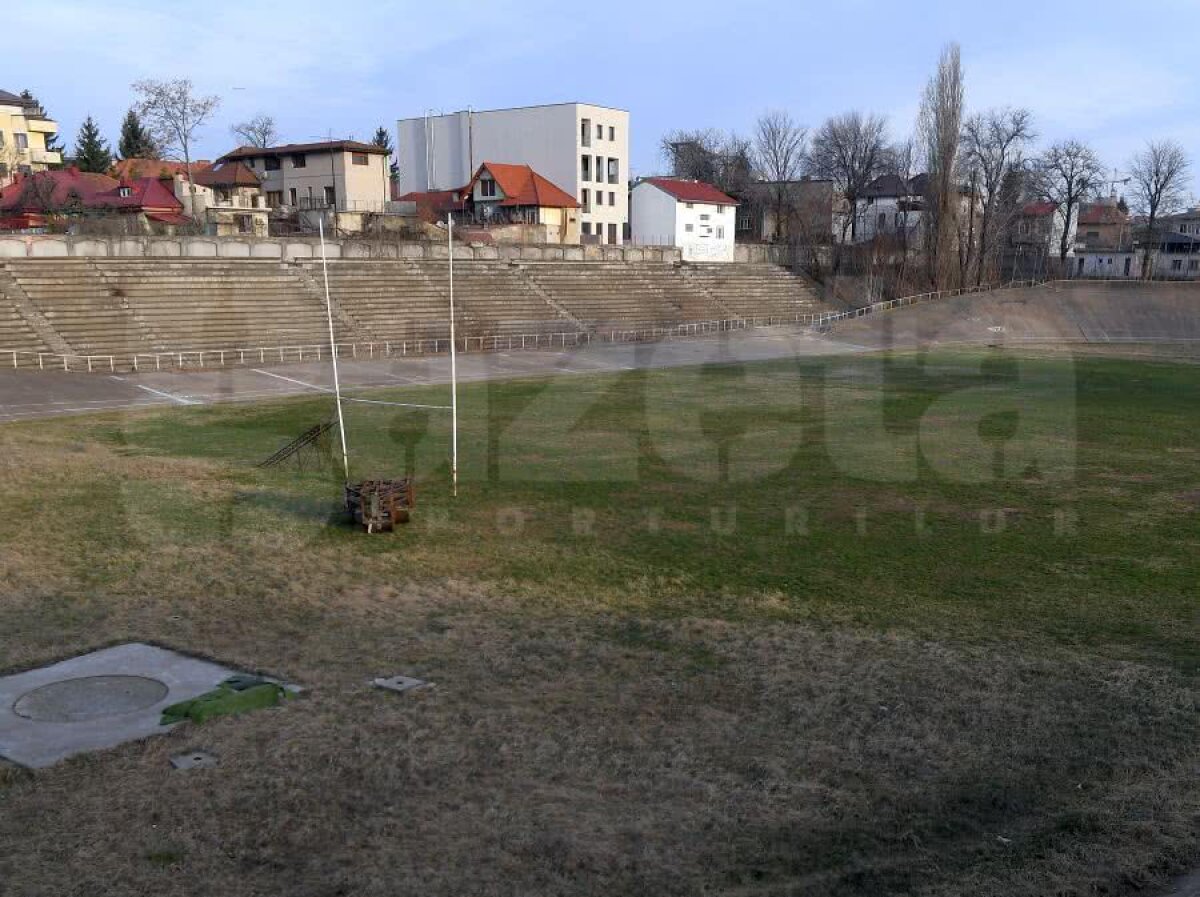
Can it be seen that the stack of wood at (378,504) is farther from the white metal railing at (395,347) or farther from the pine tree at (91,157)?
the pine tree at (91,157)

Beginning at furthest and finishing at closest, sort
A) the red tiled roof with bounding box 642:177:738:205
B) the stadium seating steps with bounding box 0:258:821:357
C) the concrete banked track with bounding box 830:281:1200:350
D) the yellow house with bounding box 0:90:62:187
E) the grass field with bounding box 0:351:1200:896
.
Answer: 1. the yellow house with bounding box 0:90:62:187
2. the red tiled roof with bounding box 642:177:738:205
3. the concrete banked track with bounding box 830:281:1200:350
4. the stadium seating steps with bounding box 0:258:821:357
5. the grass field with bounding box 0:351:1200:896

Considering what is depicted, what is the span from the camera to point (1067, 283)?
6331 cm

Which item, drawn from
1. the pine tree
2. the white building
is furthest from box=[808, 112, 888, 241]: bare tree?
the pine tree

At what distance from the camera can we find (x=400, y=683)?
954 cm

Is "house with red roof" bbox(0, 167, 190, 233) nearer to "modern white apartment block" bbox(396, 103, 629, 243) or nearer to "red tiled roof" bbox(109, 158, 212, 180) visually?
"red tiled roof" bbox(109, 158, 212, 180)

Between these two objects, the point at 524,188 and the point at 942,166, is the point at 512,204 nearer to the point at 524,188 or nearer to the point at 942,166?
the point at 524,188

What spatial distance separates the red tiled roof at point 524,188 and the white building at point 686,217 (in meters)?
6.81

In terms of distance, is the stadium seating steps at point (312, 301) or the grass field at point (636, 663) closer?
the grass field at point (636, 663)

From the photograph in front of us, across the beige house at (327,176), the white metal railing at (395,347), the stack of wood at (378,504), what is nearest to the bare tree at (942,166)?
the white metal railing at (395,347)

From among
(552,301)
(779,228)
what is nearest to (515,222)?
(552,301)

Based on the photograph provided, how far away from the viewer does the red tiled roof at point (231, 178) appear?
69500 mm

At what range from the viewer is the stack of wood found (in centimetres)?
1492

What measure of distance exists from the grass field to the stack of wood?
26cm

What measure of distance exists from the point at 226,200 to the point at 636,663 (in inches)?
2559
